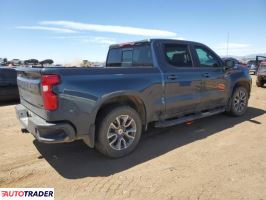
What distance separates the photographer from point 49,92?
347 centimetres


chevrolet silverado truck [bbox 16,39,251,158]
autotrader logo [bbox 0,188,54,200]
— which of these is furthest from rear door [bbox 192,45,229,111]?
autotrader logo [bbox 0,188,54,200]

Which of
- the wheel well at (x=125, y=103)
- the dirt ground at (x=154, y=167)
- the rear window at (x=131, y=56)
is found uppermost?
the rear window at (x=131, y=56)

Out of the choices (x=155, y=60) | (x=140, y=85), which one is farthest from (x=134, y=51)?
(x=140, y=85)

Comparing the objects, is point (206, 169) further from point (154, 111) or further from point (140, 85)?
point (140, 85)

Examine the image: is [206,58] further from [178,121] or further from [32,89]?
[32,89]

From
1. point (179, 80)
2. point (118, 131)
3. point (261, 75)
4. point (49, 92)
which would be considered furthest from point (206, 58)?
point (261, 75)

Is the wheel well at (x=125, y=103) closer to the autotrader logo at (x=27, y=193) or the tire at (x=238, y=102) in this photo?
the autotrader logo at (x=27, y=193)

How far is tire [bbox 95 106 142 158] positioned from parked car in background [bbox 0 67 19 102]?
22.5 ft

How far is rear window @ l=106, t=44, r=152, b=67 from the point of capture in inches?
195

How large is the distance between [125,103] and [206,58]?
2559mm

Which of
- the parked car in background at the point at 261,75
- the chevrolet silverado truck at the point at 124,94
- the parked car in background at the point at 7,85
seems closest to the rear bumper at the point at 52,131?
the chevrolet silverado truck at the point at 124,94

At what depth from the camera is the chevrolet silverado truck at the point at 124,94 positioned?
141 inches

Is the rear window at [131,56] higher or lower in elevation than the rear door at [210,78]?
higher

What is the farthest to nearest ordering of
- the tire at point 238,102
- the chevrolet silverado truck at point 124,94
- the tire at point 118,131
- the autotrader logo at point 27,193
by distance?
the tire at point 238,102
the tire at point 118,131
the chevrolet silverado truck at point 124,94
the autotrader logo at point 27,193
